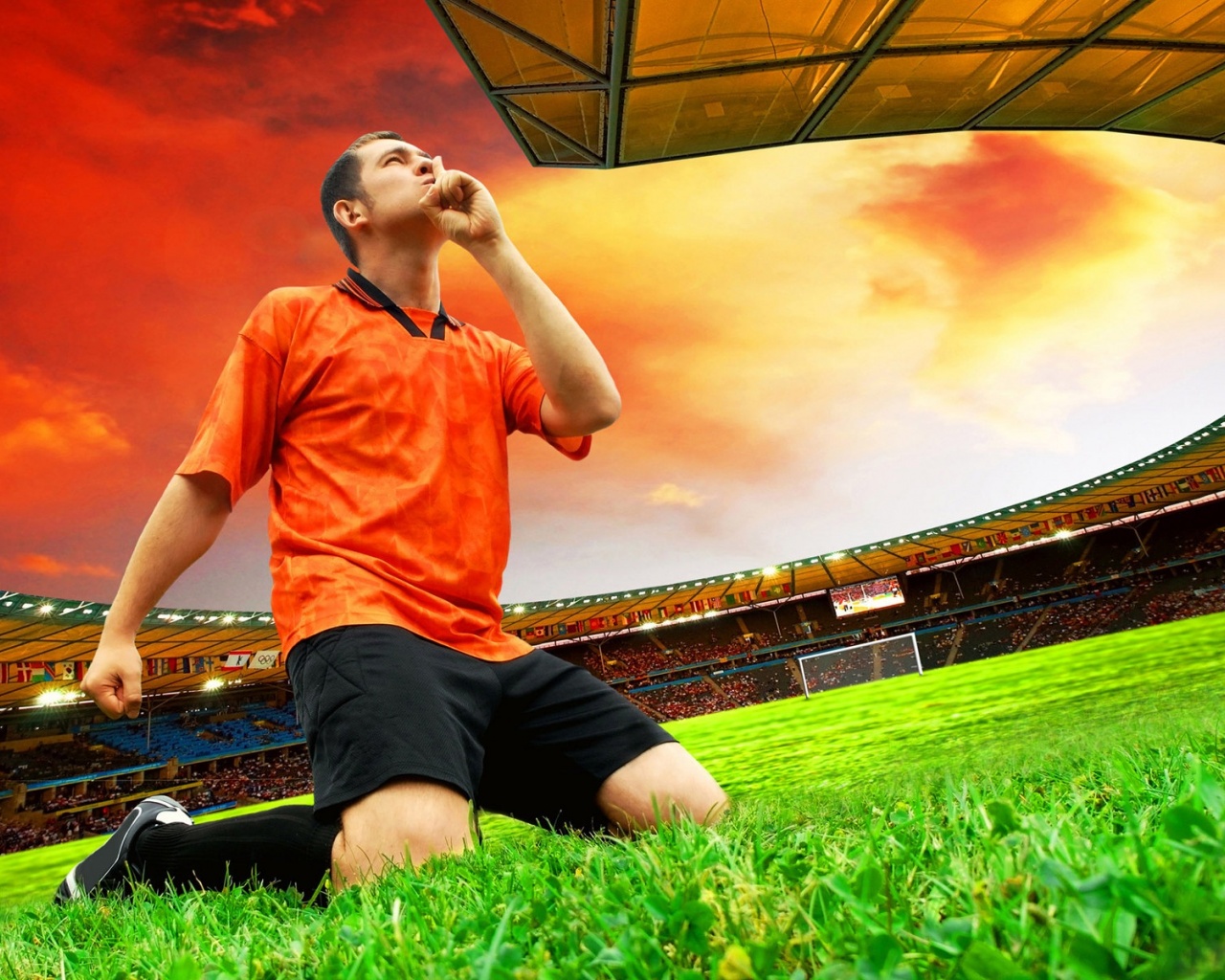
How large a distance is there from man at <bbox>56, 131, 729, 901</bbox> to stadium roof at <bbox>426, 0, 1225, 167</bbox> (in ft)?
9.59

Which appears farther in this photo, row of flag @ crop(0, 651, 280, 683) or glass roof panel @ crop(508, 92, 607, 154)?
row of flag @ crop(0, 651, 280, 683)

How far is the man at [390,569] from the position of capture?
198 cm

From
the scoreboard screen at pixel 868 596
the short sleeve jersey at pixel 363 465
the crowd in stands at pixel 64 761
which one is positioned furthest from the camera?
the scoreboard screen at pixel 868 596

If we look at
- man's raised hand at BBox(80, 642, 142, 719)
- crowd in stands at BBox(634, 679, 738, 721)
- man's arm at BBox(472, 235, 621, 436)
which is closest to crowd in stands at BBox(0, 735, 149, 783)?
crowd in stands at BBox(634, 679, 738, 721)

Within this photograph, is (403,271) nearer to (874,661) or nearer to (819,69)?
(819,69)

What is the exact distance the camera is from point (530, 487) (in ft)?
186

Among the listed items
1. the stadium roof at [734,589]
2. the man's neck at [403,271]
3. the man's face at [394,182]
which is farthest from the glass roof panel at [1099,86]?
the stadium roof at [734,589]

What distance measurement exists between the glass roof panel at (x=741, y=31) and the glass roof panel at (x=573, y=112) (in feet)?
1.69

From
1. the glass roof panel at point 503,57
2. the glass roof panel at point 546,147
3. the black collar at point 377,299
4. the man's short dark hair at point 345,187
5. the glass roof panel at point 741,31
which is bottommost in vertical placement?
the black collar at point 377,299

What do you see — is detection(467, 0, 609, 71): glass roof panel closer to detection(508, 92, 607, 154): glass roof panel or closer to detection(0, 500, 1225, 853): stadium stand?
detection(508, 92, 607, 154): glass roof panel

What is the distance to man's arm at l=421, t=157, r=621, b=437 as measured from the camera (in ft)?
7.86

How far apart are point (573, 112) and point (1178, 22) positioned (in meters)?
4.56

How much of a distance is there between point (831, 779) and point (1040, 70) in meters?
5.85

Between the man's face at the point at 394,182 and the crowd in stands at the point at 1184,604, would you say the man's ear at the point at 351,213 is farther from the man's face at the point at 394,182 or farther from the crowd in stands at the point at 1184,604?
the crowd in stands at the point at 1184,604
